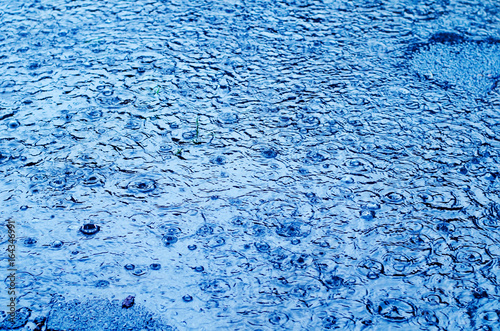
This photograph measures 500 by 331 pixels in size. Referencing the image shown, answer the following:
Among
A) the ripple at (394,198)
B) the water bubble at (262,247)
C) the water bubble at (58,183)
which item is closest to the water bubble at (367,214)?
the ripple at (394,198)

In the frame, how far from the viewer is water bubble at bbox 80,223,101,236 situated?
9.20ft

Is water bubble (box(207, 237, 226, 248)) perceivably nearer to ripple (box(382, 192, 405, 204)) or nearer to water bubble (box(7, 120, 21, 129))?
ripple (box(382, 192, 405, 204))

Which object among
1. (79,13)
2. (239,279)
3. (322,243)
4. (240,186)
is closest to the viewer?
(239,279)

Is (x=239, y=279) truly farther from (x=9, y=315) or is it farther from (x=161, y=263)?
(x=9, y=315)

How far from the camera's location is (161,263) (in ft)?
8.71

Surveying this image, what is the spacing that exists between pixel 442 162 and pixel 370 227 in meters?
0.75

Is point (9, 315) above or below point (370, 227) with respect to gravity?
below

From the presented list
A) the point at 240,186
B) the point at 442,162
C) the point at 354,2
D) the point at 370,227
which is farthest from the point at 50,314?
the point at 354,2

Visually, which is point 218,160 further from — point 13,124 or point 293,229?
point 13,124

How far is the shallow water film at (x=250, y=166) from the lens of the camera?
2496 mm

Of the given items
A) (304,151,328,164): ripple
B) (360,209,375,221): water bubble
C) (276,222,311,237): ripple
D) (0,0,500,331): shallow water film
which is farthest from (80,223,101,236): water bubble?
(360,209,375,221): water bubble

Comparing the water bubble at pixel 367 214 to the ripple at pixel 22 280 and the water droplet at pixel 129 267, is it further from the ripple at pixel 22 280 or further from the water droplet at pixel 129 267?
the ripple at pixel 22 280

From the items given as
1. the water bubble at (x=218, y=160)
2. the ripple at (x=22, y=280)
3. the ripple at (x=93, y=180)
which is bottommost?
the ripple at (x=22, y=280)

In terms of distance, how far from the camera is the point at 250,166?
322cm
